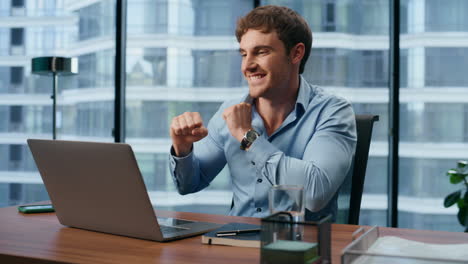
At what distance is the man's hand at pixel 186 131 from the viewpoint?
1.60 meters

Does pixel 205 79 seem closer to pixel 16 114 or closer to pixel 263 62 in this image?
pixel 16 114

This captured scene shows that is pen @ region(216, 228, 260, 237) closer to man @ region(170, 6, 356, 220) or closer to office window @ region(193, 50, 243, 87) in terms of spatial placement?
man @ region(170, 6, 356, 220)

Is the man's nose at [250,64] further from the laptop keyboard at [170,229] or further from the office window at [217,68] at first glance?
the office window at [217,68]

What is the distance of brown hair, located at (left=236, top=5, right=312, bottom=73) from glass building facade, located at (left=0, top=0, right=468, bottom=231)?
7.16 feet

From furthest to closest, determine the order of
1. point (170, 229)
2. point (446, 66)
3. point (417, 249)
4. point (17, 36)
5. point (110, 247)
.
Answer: point (17, 36) → point (446, 66) → point (170, 229) → point (110, 247) → point (417, 249)

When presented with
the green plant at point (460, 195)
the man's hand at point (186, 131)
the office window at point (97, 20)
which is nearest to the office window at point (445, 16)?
the green plant at point (460, 195)

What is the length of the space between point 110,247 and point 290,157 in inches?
27.1

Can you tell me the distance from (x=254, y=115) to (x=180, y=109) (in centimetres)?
233

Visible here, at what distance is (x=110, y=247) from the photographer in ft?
3.63

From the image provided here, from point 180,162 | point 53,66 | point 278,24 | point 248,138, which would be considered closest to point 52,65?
point 53,66

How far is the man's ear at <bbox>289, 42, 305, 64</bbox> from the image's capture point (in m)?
1.92

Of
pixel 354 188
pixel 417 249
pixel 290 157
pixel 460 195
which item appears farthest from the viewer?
pixel 460 195

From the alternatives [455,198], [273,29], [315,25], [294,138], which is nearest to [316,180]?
[294,138]

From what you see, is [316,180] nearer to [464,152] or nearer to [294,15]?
[294,15]
